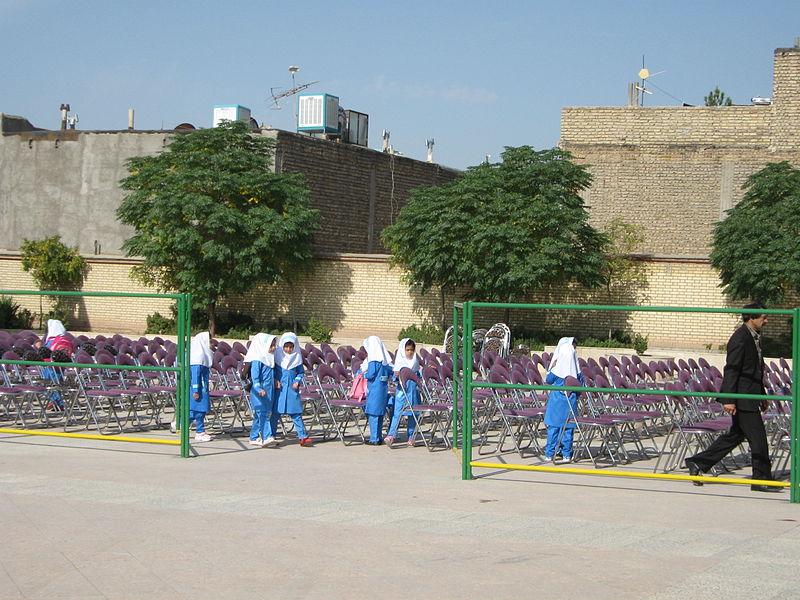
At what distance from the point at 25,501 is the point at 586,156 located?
3138 centimetres

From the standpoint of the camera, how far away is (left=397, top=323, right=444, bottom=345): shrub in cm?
2856

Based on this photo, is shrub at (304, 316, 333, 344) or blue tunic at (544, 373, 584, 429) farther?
shrub at (304, 316, 333, 344)

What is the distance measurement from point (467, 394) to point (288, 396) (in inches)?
116

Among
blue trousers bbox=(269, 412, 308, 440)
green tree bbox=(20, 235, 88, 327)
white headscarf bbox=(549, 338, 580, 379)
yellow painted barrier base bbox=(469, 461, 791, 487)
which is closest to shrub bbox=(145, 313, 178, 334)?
green tree bbox=(20, 235, 88, 327)

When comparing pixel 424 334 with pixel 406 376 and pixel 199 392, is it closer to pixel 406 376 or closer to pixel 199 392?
pixel 406 376

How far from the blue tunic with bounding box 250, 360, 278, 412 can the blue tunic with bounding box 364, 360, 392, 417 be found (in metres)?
1.12

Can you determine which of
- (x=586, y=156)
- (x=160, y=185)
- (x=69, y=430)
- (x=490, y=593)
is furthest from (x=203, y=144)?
(x=490, y=593)

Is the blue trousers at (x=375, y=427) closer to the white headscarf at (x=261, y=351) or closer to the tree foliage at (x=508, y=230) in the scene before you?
the white headscarf at (x=261, y=351)

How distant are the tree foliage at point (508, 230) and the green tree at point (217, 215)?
3619mm

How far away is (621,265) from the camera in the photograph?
1093 inches

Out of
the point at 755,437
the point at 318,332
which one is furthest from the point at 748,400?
the point at 318,332

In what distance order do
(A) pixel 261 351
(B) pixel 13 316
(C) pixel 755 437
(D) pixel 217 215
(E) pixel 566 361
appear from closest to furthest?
1. (C) pixel 755 437
2. (E) pixel 566 361
3. (A) pixel 261 351
4. (D) pixel 217 215
5. (B) pixel 13 316

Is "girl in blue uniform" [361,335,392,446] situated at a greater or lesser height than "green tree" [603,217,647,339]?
lesser

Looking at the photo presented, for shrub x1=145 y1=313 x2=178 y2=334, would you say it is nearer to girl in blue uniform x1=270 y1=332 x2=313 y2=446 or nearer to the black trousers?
girl in blue uniform x1=270 y1=332 x2=313 y2=446
